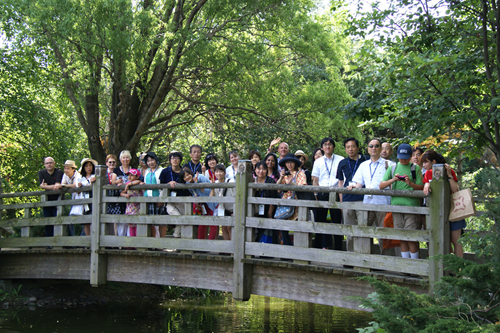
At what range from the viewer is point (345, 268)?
6.49 meters

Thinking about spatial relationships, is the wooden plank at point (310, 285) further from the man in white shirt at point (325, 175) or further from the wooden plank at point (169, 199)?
the wooden plank at point (169, 199)

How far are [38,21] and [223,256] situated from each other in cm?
652

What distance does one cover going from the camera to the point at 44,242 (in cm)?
980

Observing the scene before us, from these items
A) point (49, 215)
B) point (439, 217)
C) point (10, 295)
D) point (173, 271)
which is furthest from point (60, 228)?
point (439, 217)

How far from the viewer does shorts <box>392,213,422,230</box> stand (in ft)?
20.4

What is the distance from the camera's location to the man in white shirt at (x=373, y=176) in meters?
6.70

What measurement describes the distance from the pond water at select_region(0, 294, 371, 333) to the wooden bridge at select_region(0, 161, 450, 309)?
0.97 m

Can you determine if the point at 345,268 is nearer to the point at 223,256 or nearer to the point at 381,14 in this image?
the point at 223,256

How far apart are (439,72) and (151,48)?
6.96 meters

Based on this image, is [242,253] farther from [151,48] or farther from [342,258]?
[151,48]

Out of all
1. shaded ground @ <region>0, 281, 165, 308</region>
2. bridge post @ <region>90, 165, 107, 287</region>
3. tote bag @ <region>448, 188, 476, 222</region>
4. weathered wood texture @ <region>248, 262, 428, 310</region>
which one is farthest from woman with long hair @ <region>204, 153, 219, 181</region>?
shaded ground @ <region>0, 281, 165, 308</region>

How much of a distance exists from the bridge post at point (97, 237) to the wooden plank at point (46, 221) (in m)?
0.21

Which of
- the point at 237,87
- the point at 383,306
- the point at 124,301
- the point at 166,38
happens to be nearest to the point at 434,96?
the point at 383,306

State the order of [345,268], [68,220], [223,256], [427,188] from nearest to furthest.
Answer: [427,188]
[345,268]
[223,256]
[68,220]
